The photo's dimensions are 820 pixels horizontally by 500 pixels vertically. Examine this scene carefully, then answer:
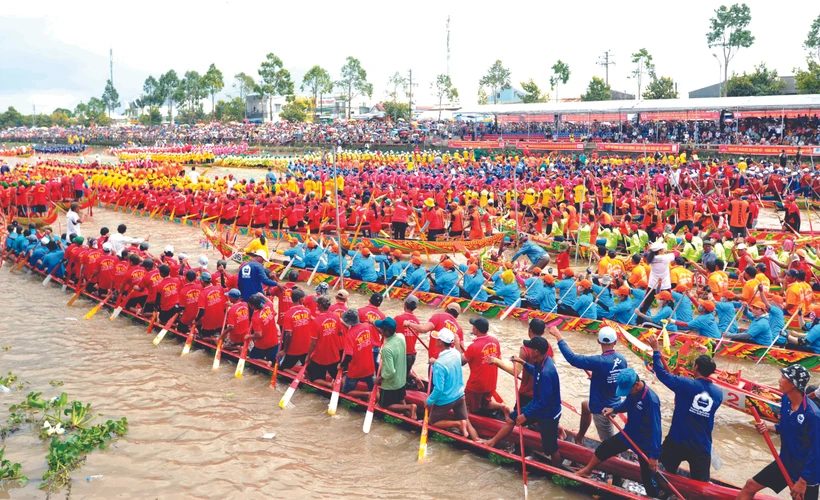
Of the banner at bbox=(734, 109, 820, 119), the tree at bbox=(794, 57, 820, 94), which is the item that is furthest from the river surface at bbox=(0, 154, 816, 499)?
the tree at bbox=(794, 57, 820, 94)

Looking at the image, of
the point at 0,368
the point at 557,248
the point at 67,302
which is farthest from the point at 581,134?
the point at 0,368

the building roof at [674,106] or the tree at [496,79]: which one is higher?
the tree at [496,79]

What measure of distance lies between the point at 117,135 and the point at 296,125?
26.7m

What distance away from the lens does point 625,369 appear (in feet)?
18.7

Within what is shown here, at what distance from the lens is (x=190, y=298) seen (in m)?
10.1

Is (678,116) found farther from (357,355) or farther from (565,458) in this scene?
(565,458)

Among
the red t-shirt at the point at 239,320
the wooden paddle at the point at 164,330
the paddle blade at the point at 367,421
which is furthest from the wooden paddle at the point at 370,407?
the wooden paddle at the point at 164,330

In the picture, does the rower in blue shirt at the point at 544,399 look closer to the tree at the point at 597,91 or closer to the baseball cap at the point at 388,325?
the baseball cap at the point at 388,325

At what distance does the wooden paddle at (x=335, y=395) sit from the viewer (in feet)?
25.5

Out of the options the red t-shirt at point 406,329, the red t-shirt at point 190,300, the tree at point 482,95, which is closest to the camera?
the red t-shirt at point 406,329

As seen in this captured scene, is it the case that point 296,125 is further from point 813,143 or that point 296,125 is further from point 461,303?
point 461,303

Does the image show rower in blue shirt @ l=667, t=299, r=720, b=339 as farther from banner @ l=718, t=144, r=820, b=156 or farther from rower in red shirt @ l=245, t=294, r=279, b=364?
banner @ l=718, t=144, r=820, b=156

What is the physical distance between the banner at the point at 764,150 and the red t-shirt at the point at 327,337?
2805cm

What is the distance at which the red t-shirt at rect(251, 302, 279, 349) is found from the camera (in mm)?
8570
